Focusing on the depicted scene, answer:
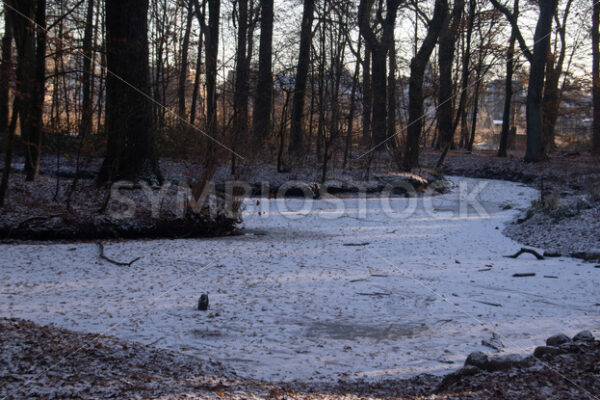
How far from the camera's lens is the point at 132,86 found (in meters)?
10.4

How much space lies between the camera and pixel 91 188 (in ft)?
33.4

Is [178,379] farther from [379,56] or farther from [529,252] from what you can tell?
[379,56]

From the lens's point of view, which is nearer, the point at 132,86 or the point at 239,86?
the point at 132,86

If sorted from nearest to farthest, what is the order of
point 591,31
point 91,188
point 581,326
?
1. point 581,326
2. point 91,188
3. point 591,31

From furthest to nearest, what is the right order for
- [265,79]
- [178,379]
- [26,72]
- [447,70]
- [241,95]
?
1. [447,70]
2. [265,79]
3. [241,95]
4. [26,72]
5. [178,379]

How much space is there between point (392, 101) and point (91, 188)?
521 inches

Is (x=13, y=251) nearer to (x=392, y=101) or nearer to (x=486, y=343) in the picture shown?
(x=486, y=343)

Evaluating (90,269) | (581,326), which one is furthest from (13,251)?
(581,326)

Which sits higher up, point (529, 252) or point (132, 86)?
point (132, 86)

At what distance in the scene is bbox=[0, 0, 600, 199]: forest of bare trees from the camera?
10047mm

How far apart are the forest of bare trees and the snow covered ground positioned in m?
2.60

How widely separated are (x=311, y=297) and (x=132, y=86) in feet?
21.2

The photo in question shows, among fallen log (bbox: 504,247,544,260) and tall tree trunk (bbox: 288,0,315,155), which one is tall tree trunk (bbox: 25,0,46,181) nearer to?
fallen log (bbox: 504,247,544,260)

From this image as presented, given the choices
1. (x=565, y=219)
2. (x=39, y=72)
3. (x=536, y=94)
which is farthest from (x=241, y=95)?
(x=536, y=94)
